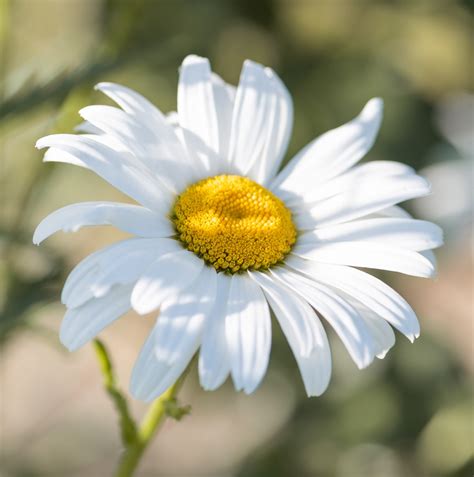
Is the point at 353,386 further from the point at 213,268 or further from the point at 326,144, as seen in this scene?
the point at 213,268

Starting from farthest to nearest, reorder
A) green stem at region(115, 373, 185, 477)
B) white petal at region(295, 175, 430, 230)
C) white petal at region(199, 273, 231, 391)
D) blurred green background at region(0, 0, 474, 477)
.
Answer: blurred green background at region(0, 0, 474, 477) < white petal at region(295, 175, 430, 230) < green stem at region(115, 373, 185, 477) < white petal at region(199, 273, 231, 391)

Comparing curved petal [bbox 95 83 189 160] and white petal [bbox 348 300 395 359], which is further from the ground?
curved petal [bbox 95 83 189 160]

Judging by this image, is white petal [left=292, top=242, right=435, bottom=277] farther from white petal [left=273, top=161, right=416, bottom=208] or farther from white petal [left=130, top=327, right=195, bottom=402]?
white petal [left=130, top=327, right=195, bottom=402]

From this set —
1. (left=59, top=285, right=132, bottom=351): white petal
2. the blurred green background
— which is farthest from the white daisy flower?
the blurred green background

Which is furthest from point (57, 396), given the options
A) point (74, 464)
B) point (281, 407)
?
point (281, 407)

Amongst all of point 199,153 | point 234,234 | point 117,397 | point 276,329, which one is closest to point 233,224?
point 234,234

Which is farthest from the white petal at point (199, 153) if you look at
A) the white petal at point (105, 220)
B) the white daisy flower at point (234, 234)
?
the white petal at point (105, 220)

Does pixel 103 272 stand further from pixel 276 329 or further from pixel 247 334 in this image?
pixel 276 329
